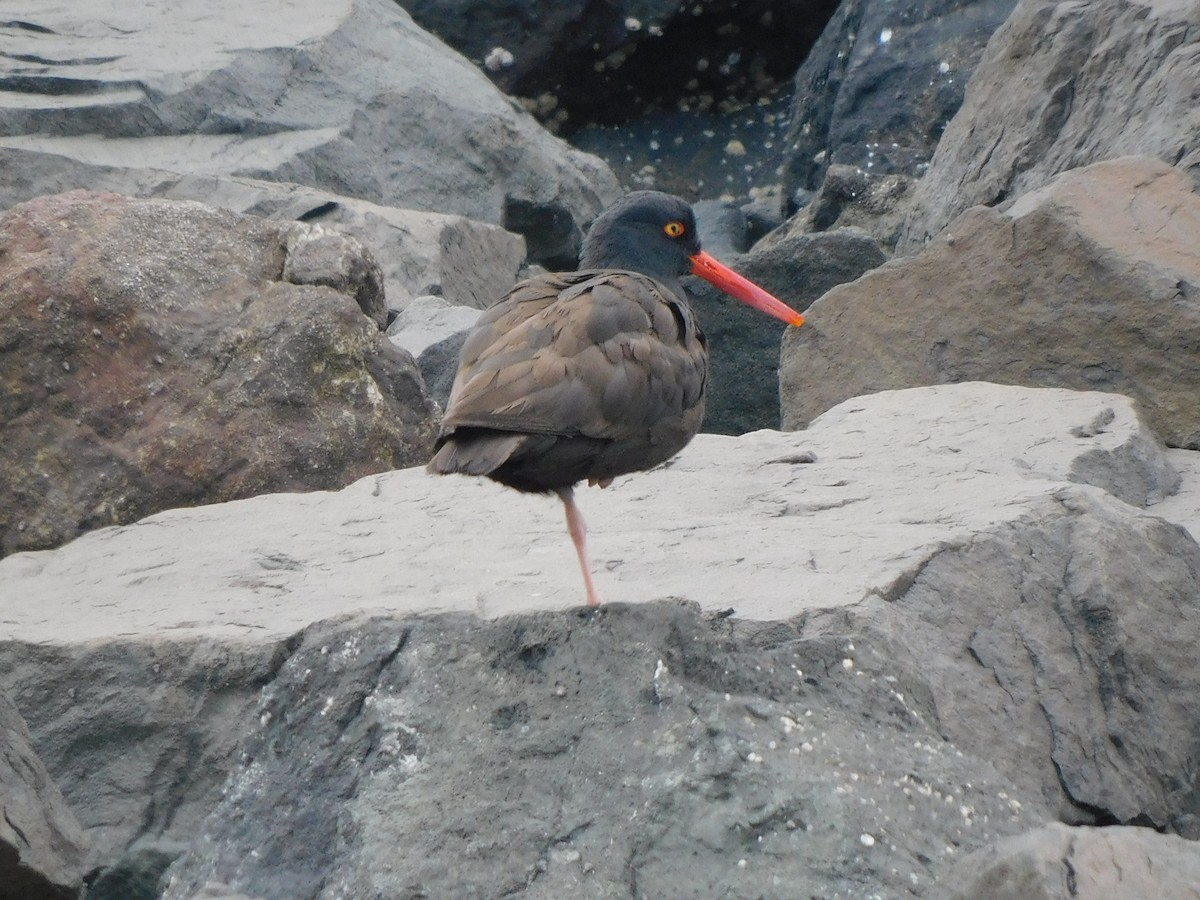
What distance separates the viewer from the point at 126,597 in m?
4.53

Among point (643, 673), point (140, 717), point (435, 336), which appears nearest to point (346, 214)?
point (435, 336)

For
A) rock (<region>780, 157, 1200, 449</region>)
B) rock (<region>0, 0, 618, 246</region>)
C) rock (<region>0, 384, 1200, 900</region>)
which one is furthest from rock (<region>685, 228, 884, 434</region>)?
rock (<region>0, 0, 618, 246</region>)

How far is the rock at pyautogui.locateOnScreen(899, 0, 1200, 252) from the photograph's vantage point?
265 inches

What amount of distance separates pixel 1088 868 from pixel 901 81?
9.37 metres

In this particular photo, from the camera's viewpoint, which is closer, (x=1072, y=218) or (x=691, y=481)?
(x=691, y=481)

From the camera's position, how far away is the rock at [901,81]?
10641mm

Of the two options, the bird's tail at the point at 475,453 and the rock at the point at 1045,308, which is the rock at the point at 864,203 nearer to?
the rock at the point at 1045,308

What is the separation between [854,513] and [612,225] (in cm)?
118

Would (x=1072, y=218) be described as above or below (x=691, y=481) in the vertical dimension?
above

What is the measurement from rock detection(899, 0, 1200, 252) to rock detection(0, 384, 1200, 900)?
86.9 inches

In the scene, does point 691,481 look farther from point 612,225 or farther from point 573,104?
point 573,104

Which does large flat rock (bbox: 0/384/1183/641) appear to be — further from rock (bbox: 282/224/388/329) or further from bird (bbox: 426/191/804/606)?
rock (bbox: 282/224/388/329)

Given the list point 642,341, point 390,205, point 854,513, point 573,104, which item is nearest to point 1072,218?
point 854,513

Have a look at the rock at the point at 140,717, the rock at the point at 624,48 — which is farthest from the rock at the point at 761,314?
the rock at the point at 624,48
